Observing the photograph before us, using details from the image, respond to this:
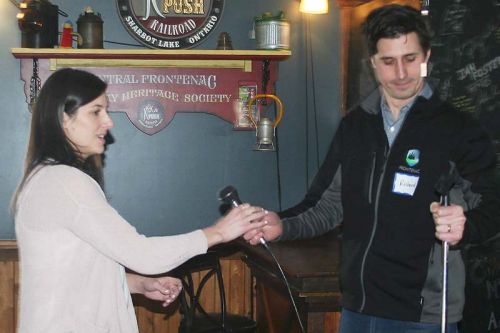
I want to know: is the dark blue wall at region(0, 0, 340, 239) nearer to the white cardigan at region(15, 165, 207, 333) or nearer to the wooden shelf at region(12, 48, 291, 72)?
the wooden shelf at region(12, 48, 291, 72)

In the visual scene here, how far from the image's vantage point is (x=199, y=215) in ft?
15.3

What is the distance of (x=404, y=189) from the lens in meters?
2.11

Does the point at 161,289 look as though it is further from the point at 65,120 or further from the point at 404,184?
the point at 404,184

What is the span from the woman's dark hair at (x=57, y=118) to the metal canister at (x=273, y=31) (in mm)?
2376

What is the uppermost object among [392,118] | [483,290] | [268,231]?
[392,118]

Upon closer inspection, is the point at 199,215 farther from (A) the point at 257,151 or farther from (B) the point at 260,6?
(B) the point at 260,6

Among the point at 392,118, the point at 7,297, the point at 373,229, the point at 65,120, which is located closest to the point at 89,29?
the point at 7,297

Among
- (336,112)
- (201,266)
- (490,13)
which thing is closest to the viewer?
(490,13)

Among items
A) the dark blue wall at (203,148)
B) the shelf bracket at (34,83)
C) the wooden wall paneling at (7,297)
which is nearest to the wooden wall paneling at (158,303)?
the wooden wall paneling at (7,297)

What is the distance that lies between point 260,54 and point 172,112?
2.10ft

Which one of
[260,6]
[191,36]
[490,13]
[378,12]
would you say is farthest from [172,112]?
[378,12]

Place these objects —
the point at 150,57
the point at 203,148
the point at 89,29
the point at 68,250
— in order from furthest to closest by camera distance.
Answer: the point at 203,148, the point at 150,57, the point at 89,29, the point at 68,250

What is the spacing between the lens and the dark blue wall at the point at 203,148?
4496 millimetres

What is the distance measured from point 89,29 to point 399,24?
261 cm
